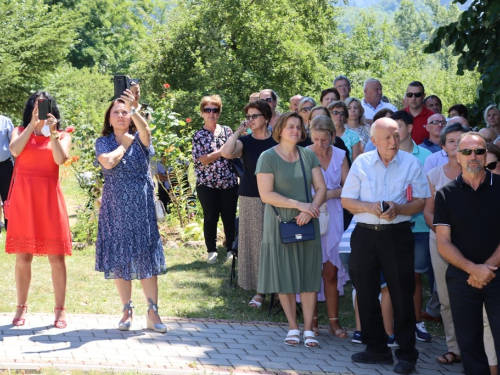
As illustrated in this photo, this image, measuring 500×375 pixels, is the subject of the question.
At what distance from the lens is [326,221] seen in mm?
7527

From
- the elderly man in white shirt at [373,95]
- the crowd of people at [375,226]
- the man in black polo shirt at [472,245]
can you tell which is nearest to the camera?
the man in black polo shirt at [472,245]

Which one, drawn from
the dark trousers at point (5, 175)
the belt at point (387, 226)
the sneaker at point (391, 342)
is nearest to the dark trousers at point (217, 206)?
the dark trousers at point (5, 175)

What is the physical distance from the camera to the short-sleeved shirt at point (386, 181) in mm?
6578

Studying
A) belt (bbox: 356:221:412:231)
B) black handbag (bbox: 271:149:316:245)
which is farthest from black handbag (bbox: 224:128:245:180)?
belt (bbox: 356:221:412:231)

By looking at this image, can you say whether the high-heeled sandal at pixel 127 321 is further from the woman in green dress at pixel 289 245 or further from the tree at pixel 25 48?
the tree at pixel 25 48

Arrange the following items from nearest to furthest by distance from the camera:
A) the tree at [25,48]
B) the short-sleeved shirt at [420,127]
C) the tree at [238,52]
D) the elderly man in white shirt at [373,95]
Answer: the short-sleeved shirt at [420,127], the elderly man in white shirt at [373,95], the tree at [238,52], the tree at [25,48]

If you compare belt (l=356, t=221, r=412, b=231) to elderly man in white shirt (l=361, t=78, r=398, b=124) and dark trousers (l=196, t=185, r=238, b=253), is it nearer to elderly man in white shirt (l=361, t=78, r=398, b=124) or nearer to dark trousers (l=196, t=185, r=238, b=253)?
dark trousers (l=196, t=185, r=238, b=253)

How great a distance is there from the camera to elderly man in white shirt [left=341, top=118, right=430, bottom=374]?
6.52 meters

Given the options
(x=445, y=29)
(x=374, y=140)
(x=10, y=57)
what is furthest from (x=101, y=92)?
(x=374, y=140)

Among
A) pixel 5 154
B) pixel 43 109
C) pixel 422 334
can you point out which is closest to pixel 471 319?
pixel 422 334

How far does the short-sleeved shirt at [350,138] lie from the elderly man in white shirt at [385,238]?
226 centimetres

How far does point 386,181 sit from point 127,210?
7.65 ft

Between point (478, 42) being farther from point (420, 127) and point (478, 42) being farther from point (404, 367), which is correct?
point (404, 367)

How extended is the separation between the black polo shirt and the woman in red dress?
3.52m
